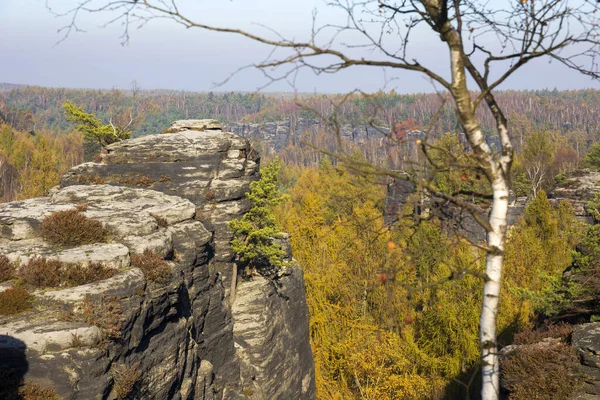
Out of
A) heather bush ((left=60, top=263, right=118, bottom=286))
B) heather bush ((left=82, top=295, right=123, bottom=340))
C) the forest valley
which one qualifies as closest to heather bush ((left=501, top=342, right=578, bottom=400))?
the forest valley

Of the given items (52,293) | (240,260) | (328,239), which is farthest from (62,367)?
(328,239)

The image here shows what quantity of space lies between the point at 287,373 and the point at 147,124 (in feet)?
601

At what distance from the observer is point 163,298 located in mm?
12547

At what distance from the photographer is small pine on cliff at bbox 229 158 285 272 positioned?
73.3 ft

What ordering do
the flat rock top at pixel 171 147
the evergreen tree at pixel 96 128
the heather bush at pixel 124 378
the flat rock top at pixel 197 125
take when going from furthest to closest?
the evergreen tree at pixel 96 128
the flat rock top at pixel 197 125
the flat rock top at pixel 171 147
the heather bush at pixel 124 378

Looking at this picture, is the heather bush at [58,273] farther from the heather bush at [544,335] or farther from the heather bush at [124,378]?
the heather bush at [544,335]

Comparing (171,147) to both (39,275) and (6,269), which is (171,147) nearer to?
(6,269)

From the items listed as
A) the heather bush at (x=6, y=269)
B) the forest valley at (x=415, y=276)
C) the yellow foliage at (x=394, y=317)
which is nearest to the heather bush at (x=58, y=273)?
the heather bush at (x=6, y=269)

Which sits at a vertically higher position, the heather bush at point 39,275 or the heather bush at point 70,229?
the heather bush at point 70,229

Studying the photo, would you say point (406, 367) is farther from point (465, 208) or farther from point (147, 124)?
point (147, 124)

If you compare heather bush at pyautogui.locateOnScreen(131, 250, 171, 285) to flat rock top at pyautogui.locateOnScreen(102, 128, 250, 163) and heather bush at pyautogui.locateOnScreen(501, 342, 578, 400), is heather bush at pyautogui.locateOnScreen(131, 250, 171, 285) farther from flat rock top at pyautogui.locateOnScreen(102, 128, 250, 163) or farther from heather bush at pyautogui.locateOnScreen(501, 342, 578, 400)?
flat rock top at pyautogui.locateOnScreen(102, 128, 250, 163)

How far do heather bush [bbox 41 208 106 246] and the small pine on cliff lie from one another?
9080 millimetres

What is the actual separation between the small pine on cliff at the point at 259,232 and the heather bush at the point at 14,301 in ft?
39.4

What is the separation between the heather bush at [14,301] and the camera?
9969 millimetres
